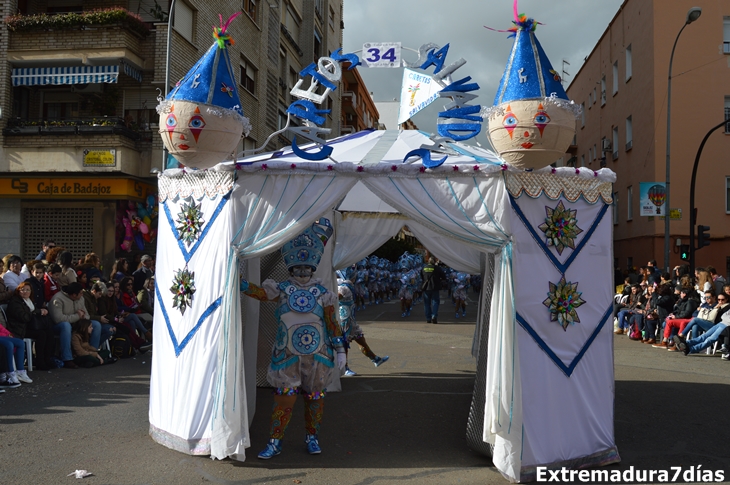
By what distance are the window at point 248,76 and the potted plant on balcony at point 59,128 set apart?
766 centimetres

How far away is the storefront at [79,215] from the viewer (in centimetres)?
1894

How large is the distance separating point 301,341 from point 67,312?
631 centimetres

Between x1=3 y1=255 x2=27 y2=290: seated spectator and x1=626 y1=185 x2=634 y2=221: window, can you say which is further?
x1=626 y1=185 x2=634 y2=221: window

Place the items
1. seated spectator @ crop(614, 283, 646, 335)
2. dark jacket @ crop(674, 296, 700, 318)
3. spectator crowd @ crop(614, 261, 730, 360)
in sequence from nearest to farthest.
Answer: spectator crowd @ crop(614, 261, 730, 360) < dark jacket @ crop(674, 296, 700, 318) < seated spectator @ crop(614, 283, 646, 335)

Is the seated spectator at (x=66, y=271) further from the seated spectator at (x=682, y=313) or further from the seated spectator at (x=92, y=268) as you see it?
the seated spectator at (x=682, y=313)

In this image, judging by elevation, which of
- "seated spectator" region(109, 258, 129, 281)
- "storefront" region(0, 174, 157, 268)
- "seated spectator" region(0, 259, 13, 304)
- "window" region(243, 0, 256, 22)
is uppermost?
"window" region(243, 0, 256, 22)

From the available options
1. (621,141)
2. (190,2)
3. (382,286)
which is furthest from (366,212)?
(621,141)

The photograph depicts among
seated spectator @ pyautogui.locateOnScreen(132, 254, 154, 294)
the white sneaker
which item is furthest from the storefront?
the white sneaker

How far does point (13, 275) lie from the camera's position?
1052 cm

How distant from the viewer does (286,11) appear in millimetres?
31453

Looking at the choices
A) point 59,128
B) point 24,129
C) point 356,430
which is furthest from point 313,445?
point 24,129

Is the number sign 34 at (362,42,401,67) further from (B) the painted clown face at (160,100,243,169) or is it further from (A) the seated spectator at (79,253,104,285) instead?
(A) the seated spectator at (79,253,104,285)

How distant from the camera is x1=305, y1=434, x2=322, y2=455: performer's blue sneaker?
19.6 feet

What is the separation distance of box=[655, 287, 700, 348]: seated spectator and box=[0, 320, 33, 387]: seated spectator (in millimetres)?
12157
